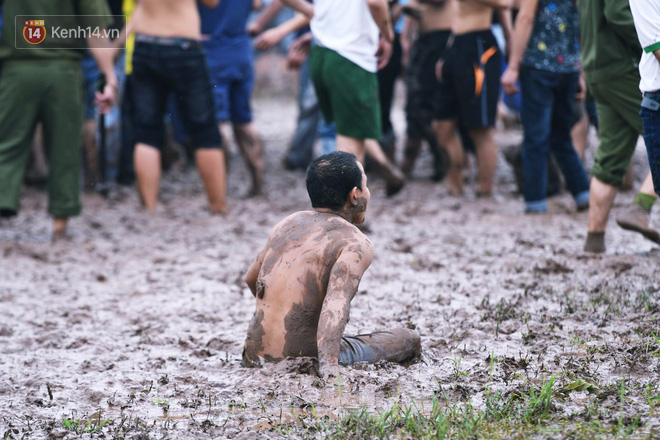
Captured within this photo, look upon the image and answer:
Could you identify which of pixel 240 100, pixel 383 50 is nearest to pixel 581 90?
pixel 383 50

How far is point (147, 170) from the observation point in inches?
265

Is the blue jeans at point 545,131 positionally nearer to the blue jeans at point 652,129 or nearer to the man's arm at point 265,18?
the blue jeans at point 652,129

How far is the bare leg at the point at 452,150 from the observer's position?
720 centimetres

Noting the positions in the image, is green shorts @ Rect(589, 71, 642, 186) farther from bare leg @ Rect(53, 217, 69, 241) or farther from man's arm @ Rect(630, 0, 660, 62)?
bare leg @ Rect(53, 217, 69, 241)

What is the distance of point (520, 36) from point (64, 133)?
3246 mm

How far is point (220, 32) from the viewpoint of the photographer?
24.8ft

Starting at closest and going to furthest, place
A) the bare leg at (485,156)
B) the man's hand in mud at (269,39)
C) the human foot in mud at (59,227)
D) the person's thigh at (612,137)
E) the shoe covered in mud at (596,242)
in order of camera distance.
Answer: the person's thigh at (612,137) → the shoe covered in mud at (596,242) → the human foot in mud at (59,227) → the bare leg at (485,156) → the man's hand in mud at (269,39)

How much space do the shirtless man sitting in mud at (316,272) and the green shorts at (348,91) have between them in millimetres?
2642

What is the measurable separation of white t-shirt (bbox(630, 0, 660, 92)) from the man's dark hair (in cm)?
141

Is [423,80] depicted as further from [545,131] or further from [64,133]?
[64,133]

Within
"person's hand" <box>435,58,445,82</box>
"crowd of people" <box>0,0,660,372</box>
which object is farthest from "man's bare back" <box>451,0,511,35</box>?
"person's hand" <box>435,58,445,82</box>

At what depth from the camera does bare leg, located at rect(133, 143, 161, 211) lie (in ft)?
21.9

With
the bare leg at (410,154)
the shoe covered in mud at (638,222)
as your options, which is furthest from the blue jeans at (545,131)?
the bare leg at (410,154)

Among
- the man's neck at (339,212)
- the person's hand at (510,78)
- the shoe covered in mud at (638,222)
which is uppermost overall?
the person's hand at (510,78)
